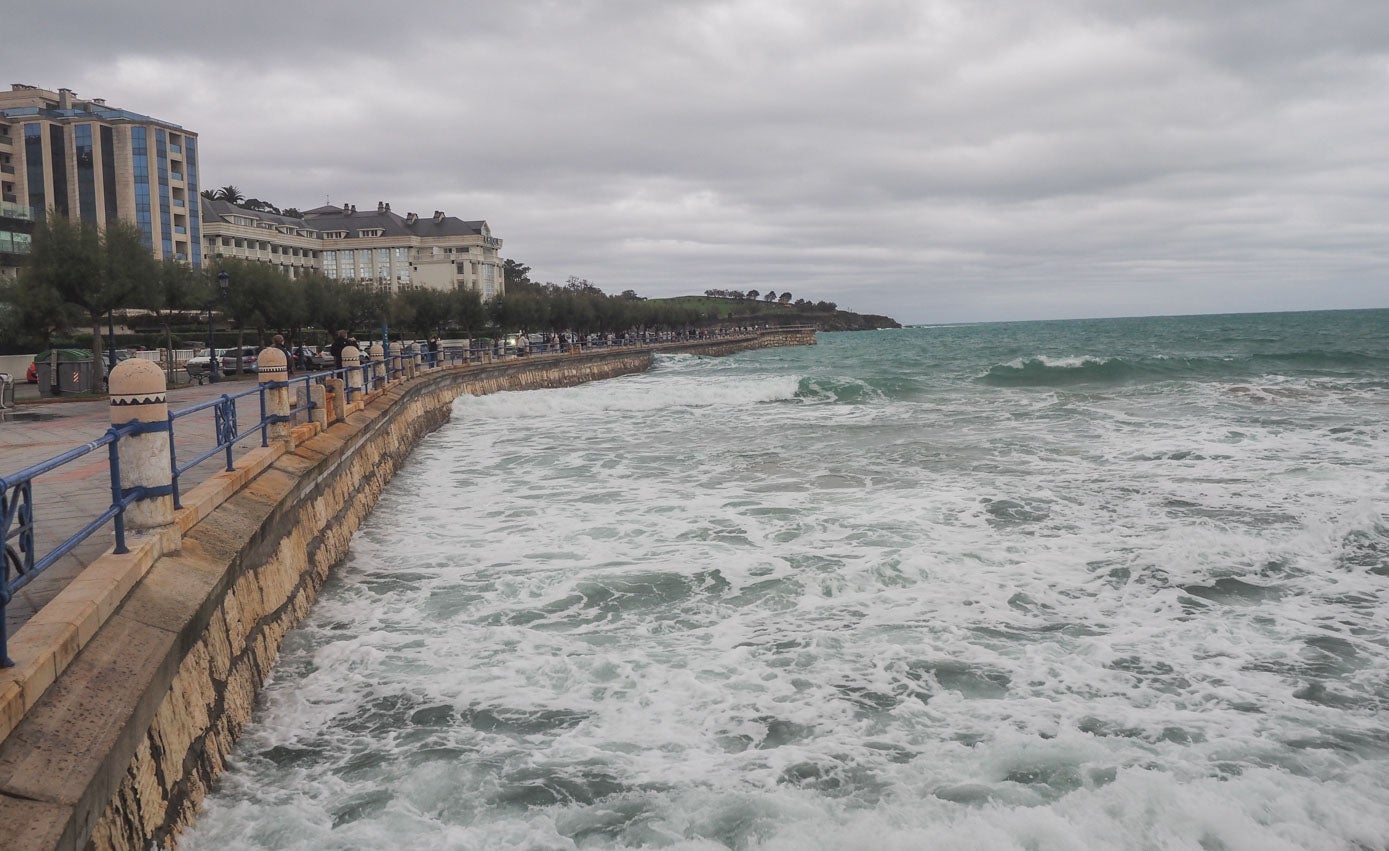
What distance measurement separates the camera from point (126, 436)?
16.9 feet

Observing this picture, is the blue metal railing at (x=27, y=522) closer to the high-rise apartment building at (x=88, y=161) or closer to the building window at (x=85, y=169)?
the high-rise apartment building at (x=88, y=161)

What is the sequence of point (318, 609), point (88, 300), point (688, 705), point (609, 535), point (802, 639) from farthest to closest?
point (88, 300)
point (609, 535)
point (318, 609)
point (802, 639)
point (688, 705)

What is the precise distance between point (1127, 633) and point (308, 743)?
5672mm

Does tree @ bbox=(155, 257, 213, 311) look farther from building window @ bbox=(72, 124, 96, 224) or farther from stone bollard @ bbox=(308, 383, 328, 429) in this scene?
building window @ bbox=(72, 124, 96, 224)

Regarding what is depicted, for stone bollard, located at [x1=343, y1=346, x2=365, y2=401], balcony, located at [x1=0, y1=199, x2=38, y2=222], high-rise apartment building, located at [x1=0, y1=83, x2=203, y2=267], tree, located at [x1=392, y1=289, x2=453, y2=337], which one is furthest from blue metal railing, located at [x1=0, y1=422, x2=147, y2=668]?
high-rise apartment building, located at [x1=0, y1=83, x2=203, y2=267]

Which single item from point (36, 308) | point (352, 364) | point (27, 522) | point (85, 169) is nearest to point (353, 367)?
point (352, 364)

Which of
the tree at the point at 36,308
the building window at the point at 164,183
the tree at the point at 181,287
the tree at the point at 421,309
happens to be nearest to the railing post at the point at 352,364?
the tree at the point at 36,308

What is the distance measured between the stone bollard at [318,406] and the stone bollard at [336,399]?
21.3 inches

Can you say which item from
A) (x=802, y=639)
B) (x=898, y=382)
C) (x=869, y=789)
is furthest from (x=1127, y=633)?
(x=898, y=382)

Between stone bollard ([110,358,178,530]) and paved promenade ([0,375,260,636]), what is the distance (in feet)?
1.81

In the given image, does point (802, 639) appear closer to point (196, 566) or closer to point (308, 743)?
point (308, 743)

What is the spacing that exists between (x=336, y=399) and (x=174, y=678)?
9.36 meters

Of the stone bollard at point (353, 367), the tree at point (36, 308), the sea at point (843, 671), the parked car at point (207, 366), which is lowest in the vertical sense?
the sea at point (843, 671)

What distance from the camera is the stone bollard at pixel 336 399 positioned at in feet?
41.9
